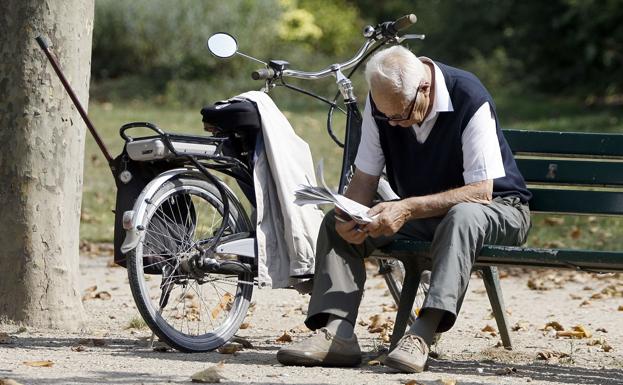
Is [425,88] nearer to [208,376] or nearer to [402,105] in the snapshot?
[402,105]

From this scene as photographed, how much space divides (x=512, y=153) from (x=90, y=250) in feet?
13.6

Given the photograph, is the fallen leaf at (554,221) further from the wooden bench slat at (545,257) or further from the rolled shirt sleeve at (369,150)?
the wooden bench slat at (545,257)

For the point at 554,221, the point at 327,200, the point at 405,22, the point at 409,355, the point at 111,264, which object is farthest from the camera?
the point at 554,221

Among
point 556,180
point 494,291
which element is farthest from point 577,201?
point 494,291

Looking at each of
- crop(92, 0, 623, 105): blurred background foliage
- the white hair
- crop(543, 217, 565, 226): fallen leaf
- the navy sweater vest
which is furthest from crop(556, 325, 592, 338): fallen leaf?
crop(92, 0, 623, 105): blurred background foliage

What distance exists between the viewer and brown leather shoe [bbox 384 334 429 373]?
467 centimetres

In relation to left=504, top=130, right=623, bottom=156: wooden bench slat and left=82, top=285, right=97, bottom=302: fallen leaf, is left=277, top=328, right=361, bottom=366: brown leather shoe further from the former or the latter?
left=82, top=285, right=97, bottom=302: fallen leaf

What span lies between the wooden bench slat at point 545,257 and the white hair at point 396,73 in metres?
0.62

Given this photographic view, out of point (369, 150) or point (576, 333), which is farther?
point (576, 333)

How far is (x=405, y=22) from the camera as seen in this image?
552 cm

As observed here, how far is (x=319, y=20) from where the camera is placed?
21.6 m

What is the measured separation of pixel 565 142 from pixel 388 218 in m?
1.17

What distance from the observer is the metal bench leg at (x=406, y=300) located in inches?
199

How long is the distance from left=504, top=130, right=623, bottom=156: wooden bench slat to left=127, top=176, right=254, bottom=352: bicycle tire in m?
1.28
